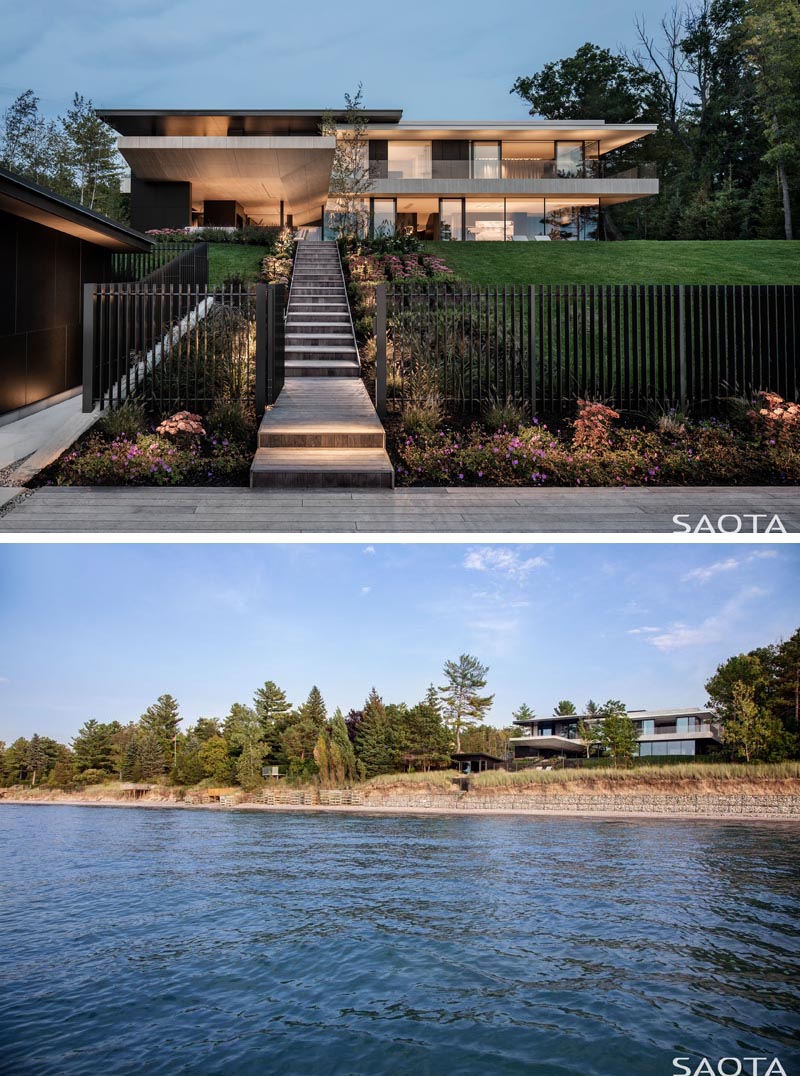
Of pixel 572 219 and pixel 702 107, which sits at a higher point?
pixel 702 107

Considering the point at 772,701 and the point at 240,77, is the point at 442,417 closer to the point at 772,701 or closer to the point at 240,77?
the point at 772,701

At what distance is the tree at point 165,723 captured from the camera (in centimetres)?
2948

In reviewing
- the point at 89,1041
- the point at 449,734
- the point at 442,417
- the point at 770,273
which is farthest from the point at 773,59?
the point at 89,1041

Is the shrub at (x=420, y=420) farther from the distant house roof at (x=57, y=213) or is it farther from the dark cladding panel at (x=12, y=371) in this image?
the dark cladding panel at (x=12, y=371)

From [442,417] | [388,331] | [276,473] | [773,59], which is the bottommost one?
[276,473]

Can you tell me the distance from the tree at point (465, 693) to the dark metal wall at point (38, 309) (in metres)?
13.4

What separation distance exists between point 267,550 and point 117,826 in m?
12.4

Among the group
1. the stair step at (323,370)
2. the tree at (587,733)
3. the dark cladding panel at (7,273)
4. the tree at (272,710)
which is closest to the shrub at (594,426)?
the stair step at (323,370)

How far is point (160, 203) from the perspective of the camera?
33.8 m

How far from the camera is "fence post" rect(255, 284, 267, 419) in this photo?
479 inches

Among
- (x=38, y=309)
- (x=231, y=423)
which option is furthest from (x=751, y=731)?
(x=38, y=309)

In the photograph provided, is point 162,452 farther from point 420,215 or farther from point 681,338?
point 420,215

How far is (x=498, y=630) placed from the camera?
25312 millimetres

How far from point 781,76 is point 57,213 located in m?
33.4
